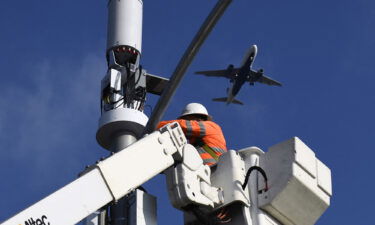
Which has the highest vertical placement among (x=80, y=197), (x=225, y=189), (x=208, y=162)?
(x=208, y=162)

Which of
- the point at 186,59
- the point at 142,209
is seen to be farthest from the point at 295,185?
the point at 186,59

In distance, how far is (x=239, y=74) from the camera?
1949 inches

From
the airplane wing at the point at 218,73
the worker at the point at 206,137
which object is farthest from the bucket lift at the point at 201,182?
the airplane wing at the point at 218,73

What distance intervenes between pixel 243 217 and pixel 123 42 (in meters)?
4.95

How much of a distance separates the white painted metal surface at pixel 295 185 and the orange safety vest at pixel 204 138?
204 centimetres

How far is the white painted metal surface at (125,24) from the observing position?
13.3 meters

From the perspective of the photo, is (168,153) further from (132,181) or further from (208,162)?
→ (208,162)

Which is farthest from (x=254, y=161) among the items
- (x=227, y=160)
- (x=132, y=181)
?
(x=132, y=181)

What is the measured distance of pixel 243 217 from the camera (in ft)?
30.3

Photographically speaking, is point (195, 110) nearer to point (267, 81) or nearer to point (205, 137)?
point (205, 137)

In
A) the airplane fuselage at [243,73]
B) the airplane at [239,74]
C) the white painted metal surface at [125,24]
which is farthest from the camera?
the airplane at [239,74]

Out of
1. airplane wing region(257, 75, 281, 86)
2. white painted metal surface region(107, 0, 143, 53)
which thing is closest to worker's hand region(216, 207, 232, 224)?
white painted metal surface region(107, 0, 143, 53)

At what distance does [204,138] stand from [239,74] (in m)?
38.0

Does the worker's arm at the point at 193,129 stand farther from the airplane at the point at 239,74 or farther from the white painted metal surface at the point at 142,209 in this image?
the airplane at the point at 239,74
